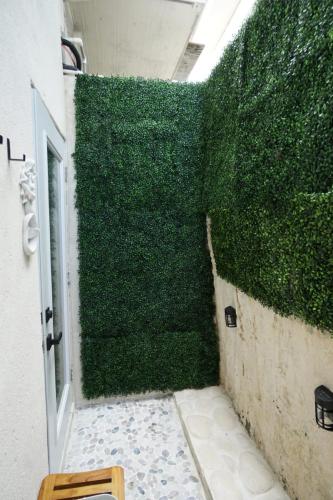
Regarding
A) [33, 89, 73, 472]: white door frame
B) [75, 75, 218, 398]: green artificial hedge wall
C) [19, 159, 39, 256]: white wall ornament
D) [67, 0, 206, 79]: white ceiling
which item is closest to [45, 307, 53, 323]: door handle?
[33, 89, 73, 472]: white door frame

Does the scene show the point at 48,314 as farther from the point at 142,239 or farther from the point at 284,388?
the point at 284,388

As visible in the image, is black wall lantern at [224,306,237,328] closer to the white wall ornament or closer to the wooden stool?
the wooden stool

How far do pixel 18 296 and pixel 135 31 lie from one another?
385cm

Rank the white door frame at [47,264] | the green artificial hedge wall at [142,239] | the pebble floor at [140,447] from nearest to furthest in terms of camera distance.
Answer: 1. the white door frame at [47,264]
2. the pebble floor at [140,447]
3. the green artificial hedge wall at [142,239]

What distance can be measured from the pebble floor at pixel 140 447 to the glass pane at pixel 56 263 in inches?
18.8

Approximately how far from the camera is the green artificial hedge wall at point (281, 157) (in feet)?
3.75

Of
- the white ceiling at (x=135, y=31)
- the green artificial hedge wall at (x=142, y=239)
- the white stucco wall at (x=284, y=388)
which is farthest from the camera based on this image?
the white ceiling at (x=135, y=31)

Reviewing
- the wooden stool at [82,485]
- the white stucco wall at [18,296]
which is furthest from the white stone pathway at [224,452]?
Answer: the white stucco wall at [18,296]

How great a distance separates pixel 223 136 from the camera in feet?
7.19

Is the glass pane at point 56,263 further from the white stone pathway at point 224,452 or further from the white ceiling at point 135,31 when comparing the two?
the white ceiling at point 135,31

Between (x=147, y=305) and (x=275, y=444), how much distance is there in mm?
1437

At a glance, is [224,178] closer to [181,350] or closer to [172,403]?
[181,350]

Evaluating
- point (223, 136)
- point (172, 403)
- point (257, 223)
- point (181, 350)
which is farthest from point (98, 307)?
point (223, 136)

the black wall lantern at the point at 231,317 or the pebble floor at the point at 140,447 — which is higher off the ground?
the black wall lantern at the point at 231,317
